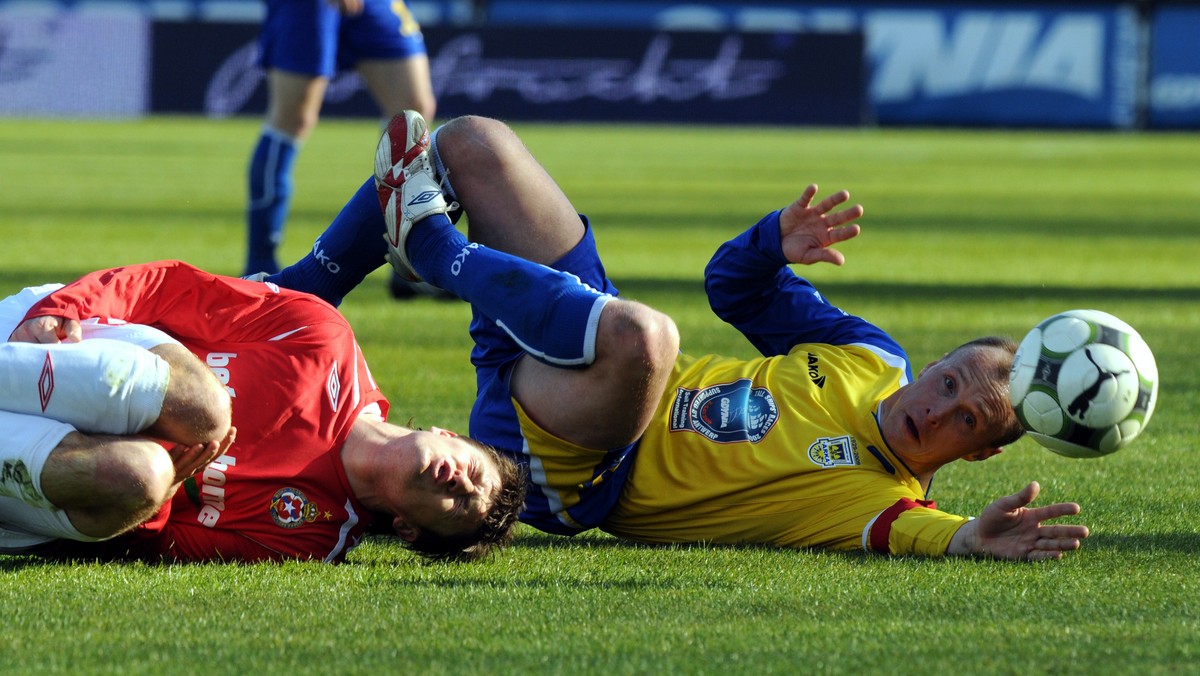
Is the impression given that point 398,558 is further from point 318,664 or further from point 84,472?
point 318,664

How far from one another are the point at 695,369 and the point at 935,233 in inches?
341

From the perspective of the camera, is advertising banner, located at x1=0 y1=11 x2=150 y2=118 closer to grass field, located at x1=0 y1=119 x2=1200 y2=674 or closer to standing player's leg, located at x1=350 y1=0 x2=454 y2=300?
grass field, located at x1=0 y1=119 x2=1200 y2=674

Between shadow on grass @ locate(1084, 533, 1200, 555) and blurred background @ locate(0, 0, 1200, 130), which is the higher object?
shadow on grass @ locate(1084, 533, 1200, 555)

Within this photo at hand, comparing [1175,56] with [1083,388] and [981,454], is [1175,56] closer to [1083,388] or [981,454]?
[981,454]

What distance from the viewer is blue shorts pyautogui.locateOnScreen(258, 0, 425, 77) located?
827cm

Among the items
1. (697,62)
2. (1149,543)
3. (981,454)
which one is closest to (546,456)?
(981,454)

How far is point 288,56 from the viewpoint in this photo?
832 centimetres

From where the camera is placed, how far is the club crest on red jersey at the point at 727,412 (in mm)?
4047

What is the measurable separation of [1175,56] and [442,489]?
2815 cm

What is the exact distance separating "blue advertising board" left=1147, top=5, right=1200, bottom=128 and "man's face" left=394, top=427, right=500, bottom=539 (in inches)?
1099

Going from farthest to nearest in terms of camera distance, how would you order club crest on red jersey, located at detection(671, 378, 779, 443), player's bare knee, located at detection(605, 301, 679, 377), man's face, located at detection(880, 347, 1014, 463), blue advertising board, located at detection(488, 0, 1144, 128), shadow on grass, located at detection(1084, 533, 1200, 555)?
blue advertising board, located at detection(488, 0, 1144, 128), club crest on red jersey, located at detection(671, 378, 779, 443), man's face, located at detection(880, 347, 1014, 463), shadow on grass, located at detection(1084, 533, 1200, 555), player's bare knee, located at detection(605, 301, 679, 377)

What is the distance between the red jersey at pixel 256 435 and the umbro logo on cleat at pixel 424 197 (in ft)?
1.47

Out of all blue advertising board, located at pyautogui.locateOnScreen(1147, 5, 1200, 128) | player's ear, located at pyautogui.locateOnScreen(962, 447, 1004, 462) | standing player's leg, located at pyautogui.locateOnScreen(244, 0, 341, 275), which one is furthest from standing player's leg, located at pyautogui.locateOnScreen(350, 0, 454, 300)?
blue advertising board, located at pyautogui.locateOnScreen(1147, 5, 1200, 128)

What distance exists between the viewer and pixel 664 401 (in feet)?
13.6
